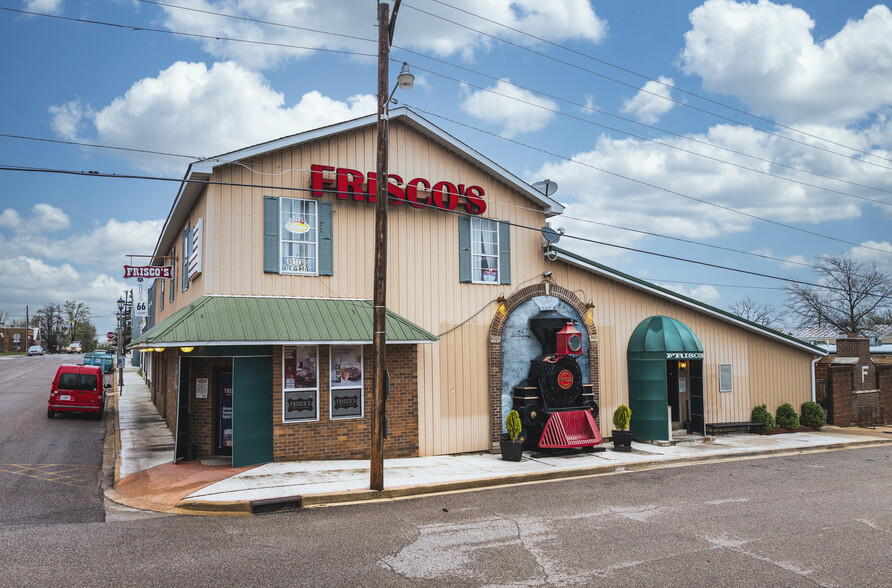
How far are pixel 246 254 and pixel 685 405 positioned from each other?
1431 centimetres

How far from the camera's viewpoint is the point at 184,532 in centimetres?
870

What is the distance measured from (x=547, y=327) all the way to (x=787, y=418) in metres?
10.3

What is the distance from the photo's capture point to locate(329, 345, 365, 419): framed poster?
1385 cm

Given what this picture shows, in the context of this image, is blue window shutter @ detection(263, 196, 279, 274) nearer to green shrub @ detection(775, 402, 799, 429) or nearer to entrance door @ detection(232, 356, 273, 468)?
entrance door @ detection(232, 356, 273, 468)

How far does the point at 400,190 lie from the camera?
48.9 ft

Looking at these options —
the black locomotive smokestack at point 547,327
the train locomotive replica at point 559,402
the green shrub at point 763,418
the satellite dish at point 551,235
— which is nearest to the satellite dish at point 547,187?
the satellite dish at point 551,235

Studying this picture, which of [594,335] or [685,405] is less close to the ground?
[594,335]

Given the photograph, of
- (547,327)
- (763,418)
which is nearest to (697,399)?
(763,418)

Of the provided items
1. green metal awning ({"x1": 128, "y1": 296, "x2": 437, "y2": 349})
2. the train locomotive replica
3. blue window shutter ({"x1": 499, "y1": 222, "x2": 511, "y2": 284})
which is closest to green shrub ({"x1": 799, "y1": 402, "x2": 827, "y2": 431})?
the train locomotive replica

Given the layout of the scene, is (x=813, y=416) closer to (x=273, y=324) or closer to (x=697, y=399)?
(x=697, y=399)

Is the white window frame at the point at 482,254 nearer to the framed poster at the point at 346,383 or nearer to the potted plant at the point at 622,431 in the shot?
the framed poster at the point at 346,383

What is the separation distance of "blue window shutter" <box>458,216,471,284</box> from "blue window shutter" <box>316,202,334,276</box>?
3.39m

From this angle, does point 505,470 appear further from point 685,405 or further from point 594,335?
point 685,405

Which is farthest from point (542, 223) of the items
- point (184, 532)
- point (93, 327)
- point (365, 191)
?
point (93, 327)
